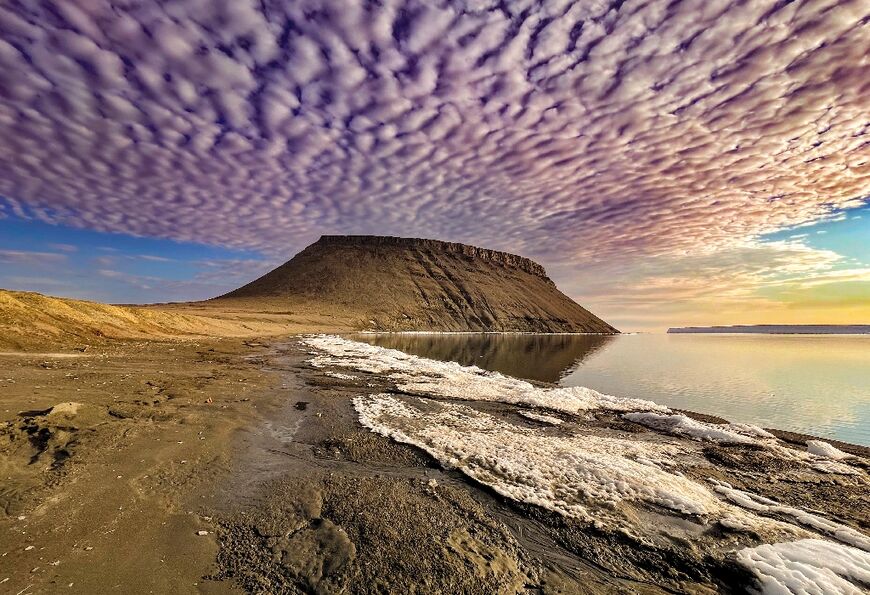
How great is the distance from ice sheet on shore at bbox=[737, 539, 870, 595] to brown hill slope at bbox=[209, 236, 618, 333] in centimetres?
9635

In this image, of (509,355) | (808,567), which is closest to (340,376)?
(808,567)

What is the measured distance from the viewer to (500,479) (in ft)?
25.5

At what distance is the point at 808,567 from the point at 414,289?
132 metres

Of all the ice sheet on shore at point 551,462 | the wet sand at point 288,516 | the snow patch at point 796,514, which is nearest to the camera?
the wet sand at point 288,516

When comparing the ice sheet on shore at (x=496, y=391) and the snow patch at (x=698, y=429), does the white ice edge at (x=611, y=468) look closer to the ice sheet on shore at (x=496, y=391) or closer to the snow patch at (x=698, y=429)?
the snow patch at (x=698, y=429)

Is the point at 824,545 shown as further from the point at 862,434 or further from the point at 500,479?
the point at 862,434

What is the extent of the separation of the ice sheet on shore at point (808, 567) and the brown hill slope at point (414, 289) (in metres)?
96.4

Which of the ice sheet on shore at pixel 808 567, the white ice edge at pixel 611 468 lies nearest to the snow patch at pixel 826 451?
the white ice edge at pixel 611 468

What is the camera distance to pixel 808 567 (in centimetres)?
520

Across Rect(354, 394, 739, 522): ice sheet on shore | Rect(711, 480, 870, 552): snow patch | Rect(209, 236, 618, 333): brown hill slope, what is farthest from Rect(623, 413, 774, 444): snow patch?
Rect(209, 236, 618, 333): brown hill slope

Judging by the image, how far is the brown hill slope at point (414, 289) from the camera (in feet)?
390

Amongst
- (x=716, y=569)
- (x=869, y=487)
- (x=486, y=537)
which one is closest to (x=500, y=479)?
(x=486, y=537)

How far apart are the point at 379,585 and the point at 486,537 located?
187cm

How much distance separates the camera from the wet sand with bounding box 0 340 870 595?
15.0 ft
